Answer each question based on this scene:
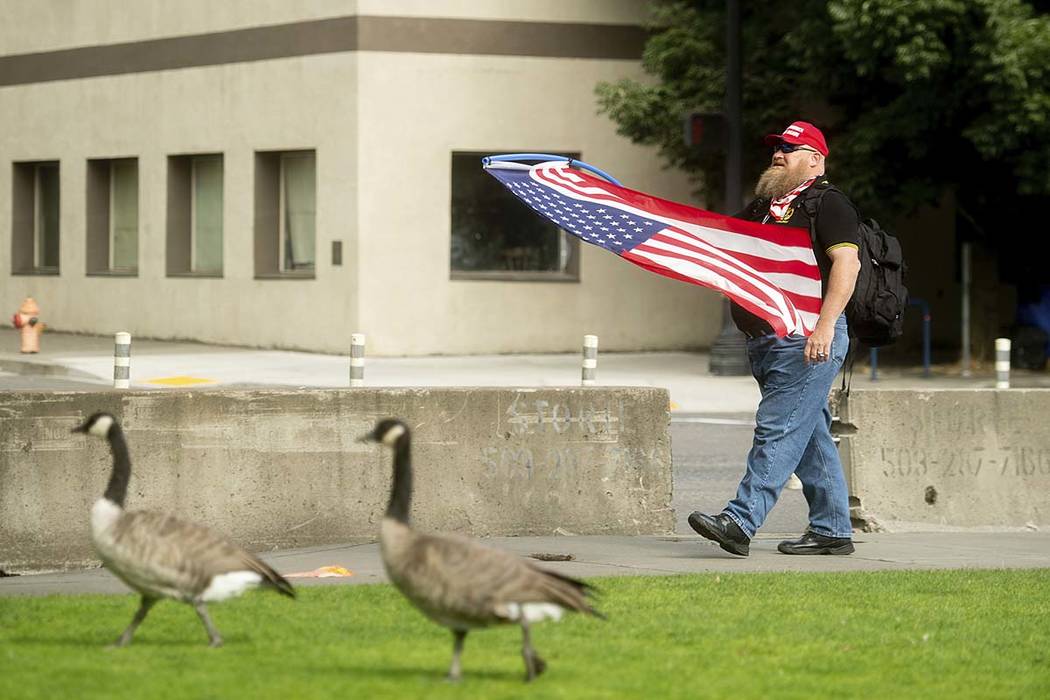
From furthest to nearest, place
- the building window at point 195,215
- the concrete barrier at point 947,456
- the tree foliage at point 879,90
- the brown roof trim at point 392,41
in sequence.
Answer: the building window at point 195,215
the brown roof trim at point 392,41
the tree foliage at point 879,90
the concrete barrier at point 947,456

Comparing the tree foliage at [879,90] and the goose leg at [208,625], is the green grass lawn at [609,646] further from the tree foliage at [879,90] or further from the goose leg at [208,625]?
the tree foliage at [879,90]

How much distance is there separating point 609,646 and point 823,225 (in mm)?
2910

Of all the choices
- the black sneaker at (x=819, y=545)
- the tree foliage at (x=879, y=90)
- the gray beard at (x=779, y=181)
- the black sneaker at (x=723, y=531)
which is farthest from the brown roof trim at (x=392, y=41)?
the black sneaker at (x=723, y=531)

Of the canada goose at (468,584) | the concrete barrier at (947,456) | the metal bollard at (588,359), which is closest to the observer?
the canada goose at (468,584)

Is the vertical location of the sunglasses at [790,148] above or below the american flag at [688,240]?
above

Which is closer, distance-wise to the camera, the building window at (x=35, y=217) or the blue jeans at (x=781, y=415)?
the blue jeans at (x=781, y=415)

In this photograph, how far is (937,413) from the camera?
10672mm

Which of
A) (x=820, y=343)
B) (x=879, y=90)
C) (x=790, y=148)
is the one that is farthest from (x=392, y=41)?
(x=820, y=343)

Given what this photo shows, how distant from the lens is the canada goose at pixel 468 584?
5.64 meters

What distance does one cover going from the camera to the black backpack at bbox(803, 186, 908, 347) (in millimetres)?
8867

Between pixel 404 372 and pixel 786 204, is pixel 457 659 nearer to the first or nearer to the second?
pixel 786 204

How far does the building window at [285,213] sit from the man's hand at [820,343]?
1849cm

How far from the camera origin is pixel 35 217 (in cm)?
3056

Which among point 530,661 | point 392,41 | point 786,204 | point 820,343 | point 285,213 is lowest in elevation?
point 530,661
